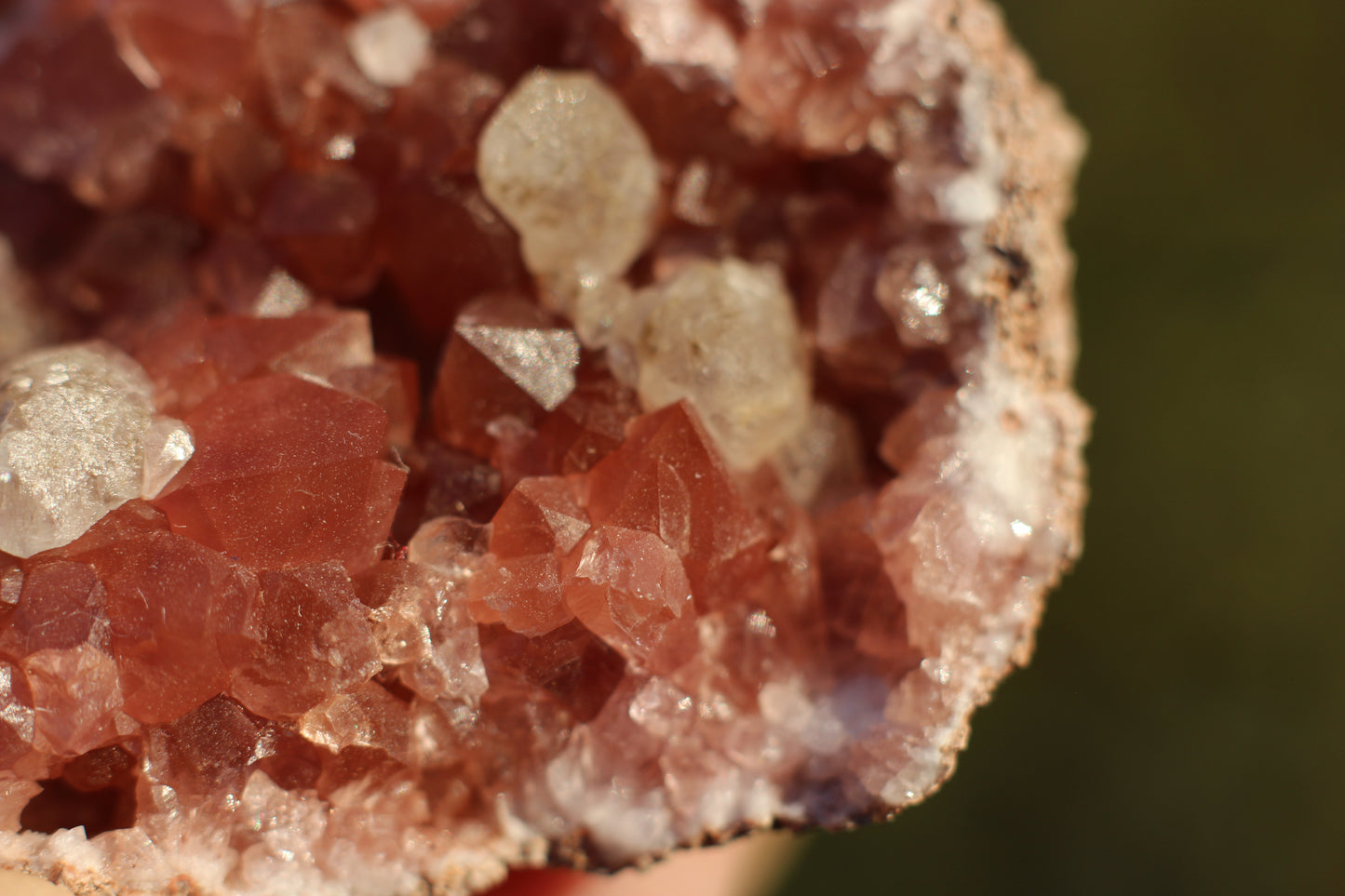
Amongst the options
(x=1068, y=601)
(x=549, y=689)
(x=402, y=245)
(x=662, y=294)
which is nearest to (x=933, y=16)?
(x=662, y=294)

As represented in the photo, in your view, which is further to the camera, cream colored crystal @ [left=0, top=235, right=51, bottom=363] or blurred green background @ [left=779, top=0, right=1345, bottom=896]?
blurred green background @ [left=779, top=0, right=1345, bottom=896]

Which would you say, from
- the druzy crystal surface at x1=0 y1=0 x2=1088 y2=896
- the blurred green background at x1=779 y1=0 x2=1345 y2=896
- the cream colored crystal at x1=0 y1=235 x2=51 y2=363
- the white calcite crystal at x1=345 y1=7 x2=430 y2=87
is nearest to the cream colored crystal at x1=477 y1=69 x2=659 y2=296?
the druzy crystal surface at x1=0 y1=0 x2=1088 y2=896

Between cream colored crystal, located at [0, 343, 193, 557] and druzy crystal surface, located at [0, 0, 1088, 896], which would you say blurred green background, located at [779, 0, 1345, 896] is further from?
cream colored crystal, located at [0, 343, 193, 557]

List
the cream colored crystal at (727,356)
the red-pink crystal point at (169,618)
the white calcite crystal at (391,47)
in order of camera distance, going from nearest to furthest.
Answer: the red-pink crystal point at (169,618)
the cream colored crystal at (727,356)
the white calcite crystal at (391,47)

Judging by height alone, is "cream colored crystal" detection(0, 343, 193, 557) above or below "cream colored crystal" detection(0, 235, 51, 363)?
above

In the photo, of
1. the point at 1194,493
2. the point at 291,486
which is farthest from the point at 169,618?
the point at 1194,493

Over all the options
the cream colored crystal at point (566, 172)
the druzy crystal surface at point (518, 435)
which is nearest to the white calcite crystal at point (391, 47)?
the druzy crystal surface at point (518, 435)

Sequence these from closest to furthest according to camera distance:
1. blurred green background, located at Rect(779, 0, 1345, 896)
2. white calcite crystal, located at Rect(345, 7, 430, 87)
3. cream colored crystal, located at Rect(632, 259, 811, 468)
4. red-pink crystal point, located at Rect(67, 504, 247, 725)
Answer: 1. red-pink crystal point, located at Rect(67, 504, 247, 725)
2. cream colored crystal, located at Rect(632, 259, 811, 468)
3. white calcite crystal, located at Rect(345, 7, 430, 87)
4. blurred green background, located at Rect(779, 0, 1345, 896)

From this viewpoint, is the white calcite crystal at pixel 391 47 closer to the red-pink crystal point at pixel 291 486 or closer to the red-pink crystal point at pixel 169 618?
the red-pink crystal point at pixel 291 486
